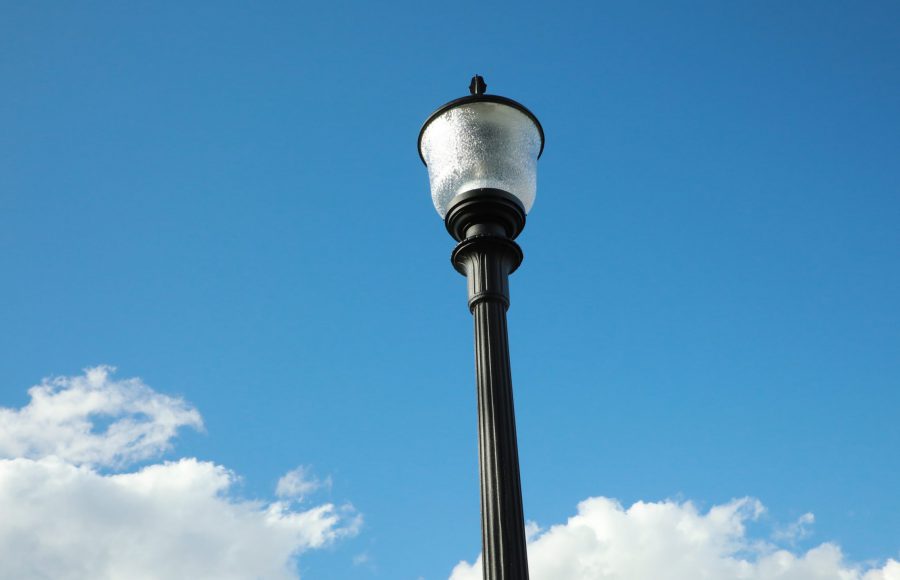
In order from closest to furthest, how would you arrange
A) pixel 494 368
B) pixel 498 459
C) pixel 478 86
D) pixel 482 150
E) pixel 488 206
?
pixel 498 459, pixel 494 368, pixel 488 206, pixel 482 150, pixel 478 86

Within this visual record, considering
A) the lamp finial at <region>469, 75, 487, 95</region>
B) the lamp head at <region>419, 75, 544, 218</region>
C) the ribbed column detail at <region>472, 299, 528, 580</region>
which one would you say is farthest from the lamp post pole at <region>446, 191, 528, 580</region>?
the lamp finial at <region>469, 75, 487, 95</region>

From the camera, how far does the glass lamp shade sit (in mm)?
4699

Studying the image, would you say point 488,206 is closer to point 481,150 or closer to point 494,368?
point 481,150

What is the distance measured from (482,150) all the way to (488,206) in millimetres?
328

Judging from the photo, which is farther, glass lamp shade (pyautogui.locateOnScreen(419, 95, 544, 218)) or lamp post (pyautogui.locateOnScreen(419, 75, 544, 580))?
glass lamp shade (pyautogui.locateOnScreen(419, 95, 544, 218))

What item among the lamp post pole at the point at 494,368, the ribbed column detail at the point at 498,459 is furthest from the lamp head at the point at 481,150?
the ribbed column detail at the point at 498,459

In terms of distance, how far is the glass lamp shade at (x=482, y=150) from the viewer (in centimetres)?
470

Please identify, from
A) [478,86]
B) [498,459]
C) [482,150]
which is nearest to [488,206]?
[482,150]

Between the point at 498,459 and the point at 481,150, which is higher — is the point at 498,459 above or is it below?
below

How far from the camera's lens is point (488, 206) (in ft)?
15.1

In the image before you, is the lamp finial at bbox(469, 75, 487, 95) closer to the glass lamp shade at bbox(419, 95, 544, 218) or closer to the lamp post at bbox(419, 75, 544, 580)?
the lamp post at bbox(419, 75, 544, 580)

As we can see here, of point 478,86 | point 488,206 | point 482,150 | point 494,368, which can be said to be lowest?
point 494,368

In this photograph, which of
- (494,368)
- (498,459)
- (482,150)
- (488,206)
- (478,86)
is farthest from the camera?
(478,86)

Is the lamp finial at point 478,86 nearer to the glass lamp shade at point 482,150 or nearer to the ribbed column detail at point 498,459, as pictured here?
the glass lamp shade at point 482,150
